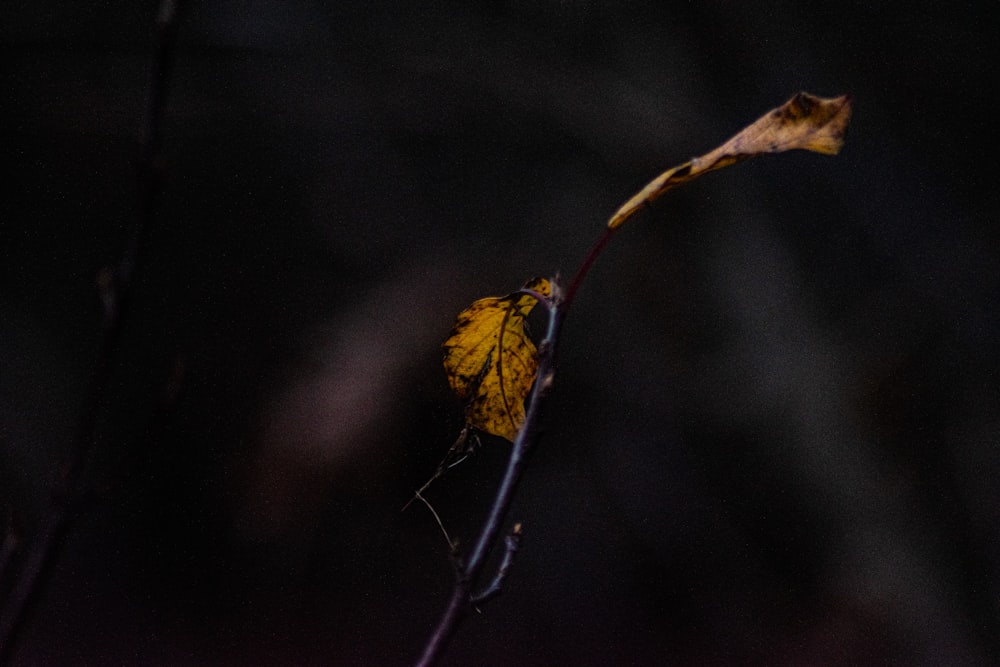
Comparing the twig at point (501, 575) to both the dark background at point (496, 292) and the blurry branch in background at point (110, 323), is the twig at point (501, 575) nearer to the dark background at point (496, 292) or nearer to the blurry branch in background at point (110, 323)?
the blurry branch in background at point (110, 323)

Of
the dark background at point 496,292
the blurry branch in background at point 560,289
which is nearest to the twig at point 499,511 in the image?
the blurry branch in background at point 560,289

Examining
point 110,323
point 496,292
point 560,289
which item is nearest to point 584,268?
point 560,289

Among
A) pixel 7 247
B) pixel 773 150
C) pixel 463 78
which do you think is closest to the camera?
pixel 773 150

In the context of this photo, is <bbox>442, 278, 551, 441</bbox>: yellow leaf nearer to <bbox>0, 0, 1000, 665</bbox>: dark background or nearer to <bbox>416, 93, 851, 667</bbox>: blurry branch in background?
<bbox>416, 93, 851, 667</bbox>: blurry branch in background

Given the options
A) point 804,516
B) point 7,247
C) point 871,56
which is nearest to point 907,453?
point 804,516

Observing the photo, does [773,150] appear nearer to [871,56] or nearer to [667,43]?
[667,43]

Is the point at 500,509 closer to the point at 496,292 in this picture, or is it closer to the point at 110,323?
the point at 110,323
